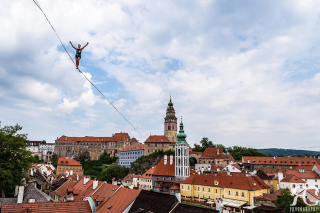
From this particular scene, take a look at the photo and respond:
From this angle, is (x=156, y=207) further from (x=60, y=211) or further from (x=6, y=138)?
(x=6, y=138)

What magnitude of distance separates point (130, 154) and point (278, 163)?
48.1 meters

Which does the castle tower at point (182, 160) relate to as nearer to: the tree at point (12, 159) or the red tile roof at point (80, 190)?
the red tile roof at point (80, 190)

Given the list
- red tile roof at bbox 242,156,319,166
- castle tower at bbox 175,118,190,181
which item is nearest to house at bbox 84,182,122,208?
castle tower at bbox 175,118,190,181

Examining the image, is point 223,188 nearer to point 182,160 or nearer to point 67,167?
point 182,160

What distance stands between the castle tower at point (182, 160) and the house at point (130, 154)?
2983 cm

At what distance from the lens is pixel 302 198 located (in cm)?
3247

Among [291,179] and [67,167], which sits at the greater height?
[291,179]

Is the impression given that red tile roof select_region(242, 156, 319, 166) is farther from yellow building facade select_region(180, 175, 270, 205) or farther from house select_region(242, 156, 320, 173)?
yellow building facade select_region(180, 175, 270, 205)

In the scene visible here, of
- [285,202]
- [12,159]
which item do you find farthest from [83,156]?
[285,202]

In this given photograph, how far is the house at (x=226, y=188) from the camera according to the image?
115ft

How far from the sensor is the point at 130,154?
86.9 meters

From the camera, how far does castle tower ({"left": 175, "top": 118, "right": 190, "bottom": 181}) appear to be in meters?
51.8

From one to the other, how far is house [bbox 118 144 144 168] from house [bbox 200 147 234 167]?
73.9 ft

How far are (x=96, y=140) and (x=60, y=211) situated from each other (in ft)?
301
